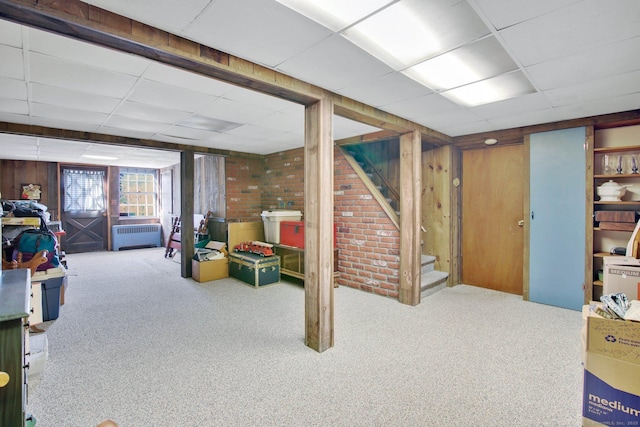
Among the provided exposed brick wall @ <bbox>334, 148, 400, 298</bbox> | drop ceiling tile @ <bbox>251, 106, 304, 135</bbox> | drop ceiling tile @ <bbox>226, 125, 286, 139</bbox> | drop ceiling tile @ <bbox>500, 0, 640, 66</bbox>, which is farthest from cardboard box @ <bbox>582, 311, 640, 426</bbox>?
drop ceiling tile @ <bbox>226, 125, 286, 139</bbox>

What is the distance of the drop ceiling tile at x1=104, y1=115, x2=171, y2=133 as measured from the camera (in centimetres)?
368

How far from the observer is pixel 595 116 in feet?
11.5

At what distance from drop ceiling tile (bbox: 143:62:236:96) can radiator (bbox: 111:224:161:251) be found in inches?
289

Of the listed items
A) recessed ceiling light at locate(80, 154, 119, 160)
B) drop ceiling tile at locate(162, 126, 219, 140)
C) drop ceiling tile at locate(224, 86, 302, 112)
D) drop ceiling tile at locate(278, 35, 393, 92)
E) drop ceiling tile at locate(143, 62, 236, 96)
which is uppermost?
recessed ceiling light at locate(80, 154, 119, 160)

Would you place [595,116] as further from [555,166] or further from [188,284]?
[188,284]

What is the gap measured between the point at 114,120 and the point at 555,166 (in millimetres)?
5468

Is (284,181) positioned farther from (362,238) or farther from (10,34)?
(10,34)


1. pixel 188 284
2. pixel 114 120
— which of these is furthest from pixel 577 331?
pixel 114 120

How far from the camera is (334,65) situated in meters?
2.24

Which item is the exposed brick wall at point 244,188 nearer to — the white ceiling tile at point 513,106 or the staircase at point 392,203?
the staircase at point 392,203

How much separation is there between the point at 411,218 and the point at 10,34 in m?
3.88

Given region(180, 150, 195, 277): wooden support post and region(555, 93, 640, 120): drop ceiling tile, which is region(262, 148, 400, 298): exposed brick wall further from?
region(555, 93, 640, 120): drop ceiling tile

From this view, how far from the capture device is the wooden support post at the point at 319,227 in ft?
8.82

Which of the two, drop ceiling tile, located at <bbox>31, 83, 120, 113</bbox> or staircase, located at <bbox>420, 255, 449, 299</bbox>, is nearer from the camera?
drop ceiling tile, located at <bbox>31, 83, 120, 113</bbox>
